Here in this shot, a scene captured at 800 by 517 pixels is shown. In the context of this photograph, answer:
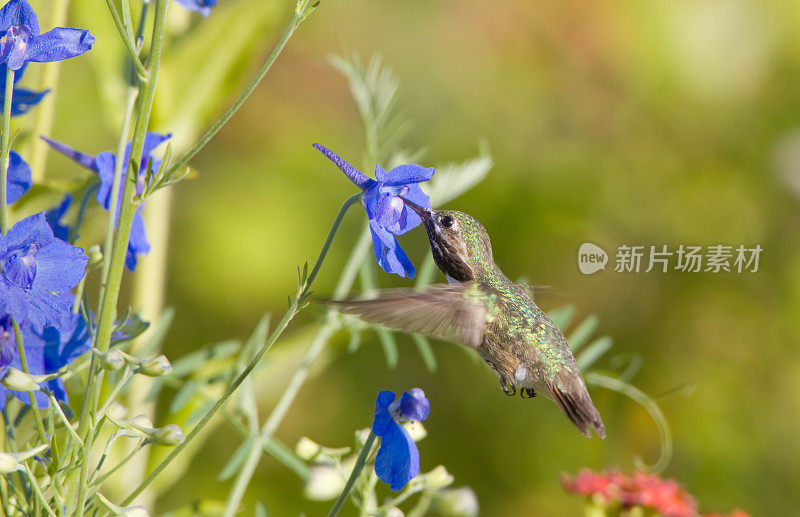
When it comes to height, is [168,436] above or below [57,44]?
below

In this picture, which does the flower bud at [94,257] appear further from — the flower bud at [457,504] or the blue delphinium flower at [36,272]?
the flower bud at [457,504]

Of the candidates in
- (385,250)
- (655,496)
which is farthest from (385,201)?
(655,496)

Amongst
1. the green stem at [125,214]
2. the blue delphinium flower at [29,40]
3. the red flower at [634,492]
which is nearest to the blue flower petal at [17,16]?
the blue delphinium flower at [29,40]

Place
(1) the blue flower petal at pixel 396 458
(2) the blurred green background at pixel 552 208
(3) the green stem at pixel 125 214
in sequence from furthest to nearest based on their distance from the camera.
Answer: (2) the blurred green background at pixel 552 208
(1) the blue flower petal at pixel 396 458
(3) the green stem at pixel 125 214

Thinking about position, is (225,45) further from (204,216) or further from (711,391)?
(711,391)

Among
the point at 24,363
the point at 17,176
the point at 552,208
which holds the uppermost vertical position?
the point at 552,208

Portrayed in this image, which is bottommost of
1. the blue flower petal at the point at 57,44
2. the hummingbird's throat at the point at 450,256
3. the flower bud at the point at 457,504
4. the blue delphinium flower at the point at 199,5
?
the flower bud at the point at 457,504

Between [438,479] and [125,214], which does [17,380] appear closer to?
[125,214]

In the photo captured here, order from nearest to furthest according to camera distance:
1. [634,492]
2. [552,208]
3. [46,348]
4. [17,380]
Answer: [17,380]
[46,348]
[634,492]
[552,208]
